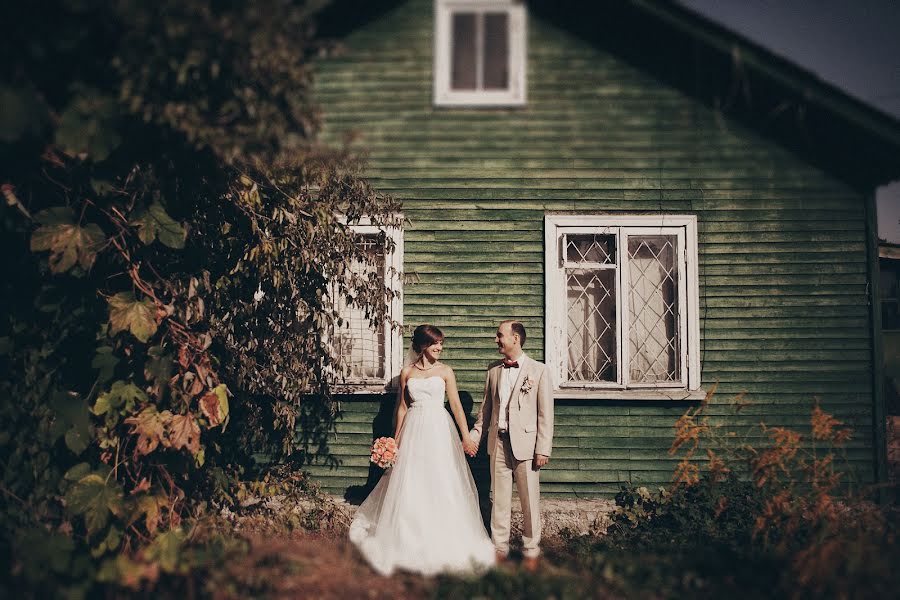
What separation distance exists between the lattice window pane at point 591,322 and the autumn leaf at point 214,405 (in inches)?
147

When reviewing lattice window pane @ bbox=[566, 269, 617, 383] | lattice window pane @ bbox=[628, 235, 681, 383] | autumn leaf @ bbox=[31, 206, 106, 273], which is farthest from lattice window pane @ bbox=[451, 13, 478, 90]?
autumn leaf @ bbox=[31, 206, 106, 273]

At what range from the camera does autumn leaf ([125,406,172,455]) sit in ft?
16.1

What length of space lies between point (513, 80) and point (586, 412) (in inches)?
151

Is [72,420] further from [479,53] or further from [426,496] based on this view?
[479,53]

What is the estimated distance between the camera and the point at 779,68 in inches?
256

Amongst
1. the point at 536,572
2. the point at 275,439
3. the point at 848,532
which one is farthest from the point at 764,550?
the point at 275,439

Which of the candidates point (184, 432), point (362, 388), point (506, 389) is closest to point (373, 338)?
point (362, 388)

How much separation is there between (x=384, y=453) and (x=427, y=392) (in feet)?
2.34

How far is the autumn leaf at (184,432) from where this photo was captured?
4930 mm

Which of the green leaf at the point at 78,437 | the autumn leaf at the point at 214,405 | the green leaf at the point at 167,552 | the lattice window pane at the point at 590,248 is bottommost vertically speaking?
the green leaf at the point at 167,552

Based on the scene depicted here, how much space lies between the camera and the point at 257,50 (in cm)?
448

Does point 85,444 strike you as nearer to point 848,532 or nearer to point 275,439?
point 275,439

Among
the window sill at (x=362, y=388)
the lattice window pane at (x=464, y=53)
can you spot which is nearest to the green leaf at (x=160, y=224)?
the window sill at (x=362, y=388)

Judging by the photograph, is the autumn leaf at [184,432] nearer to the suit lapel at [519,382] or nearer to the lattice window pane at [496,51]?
the suit lapel at [519,382]
